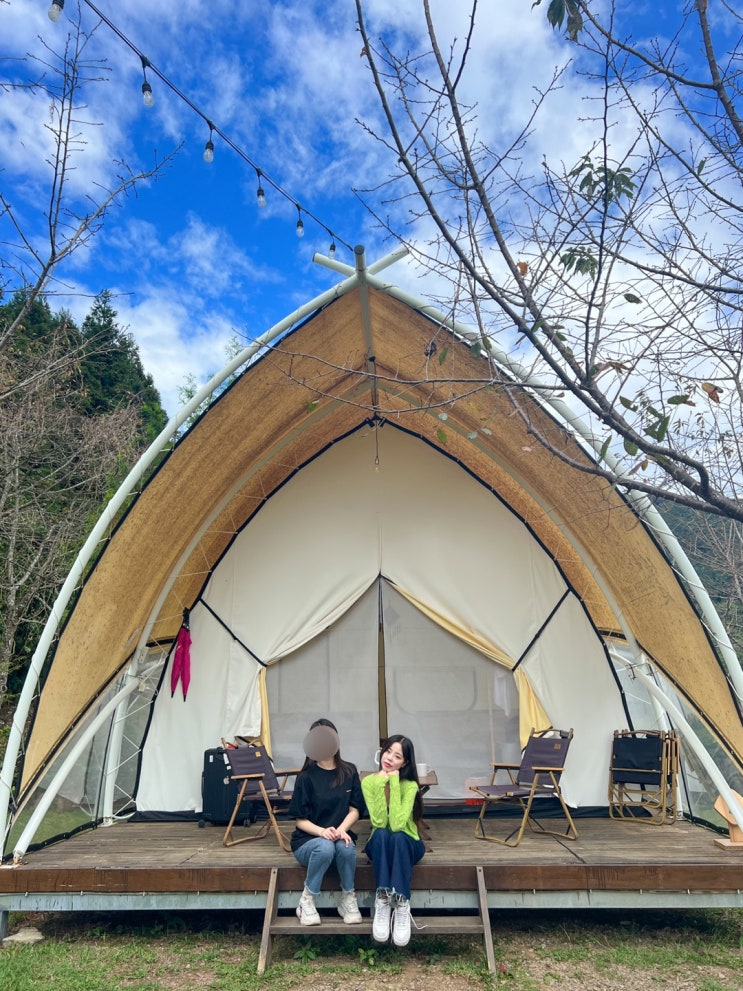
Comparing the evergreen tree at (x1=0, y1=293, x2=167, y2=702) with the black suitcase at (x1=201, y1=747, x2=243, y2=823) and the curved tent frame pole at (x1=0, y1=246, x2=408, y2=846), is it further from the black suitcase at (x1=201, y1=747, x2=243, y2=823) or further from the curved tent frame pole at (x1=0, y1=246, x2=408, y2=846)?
the black suitcase at (x1=201, y1=747, x2=243, y2=823)

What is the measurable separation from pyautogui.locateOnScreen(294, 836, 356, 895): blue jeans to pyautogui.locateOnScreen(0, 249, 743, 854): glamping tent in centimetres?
197

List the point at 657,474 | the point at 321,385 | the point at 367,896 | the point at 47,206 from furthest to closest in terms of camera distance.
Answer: the point at 321,385 < the point at 367,896 < the point at 657,474 < the point at 47,206

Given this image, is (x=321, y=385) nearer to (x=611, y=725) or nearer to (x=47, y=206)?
(x=47, y=206)

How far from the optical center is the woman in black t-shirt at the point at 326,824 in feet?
12.7

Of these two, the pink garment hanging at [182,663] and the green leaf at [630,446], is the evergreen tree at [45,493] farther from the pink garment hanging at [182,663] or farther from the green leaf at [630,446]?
the green leaf at [630,446]

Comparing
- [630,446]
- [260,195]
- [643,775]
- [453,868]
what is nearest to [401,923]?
[453,868]

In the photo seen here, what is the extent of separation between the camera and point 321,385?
5488 millimetres

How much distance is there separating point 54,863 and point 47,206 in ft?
12.2

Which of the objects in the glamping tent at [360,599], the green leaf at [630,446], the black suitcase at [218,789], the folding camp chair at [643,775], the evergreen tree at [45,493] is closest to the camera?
the green leaf at [630,446]

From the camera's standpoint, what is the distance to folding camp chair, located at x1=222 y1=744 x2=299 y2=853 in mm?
4867

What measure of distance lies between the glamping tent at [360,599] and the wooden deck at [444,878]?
3.05 feet

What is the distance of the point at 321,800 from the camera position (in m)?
4.12

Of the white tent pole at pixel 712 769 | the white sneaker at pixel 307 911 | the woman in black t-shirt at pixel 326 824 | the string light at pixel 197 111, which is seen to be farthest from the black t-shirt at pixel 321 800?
the string light at pixel 197 111

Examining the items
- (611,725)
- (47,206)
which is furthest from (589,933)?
(47,206)
